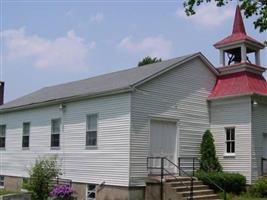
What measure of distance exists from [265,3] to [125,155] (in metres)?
8.93

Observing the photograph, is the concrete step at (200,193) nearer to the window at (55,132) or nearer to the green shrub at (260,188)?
the green shrub at (260,188)

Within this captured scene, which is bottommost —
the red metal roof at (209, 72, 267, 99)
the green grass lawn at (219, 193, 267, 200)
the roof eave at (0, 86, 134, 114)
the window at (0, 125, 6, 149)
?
the green grass lawn at (219, 193, 267, 200)

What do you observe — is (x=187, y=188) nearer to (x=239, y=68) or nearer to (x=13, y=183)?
(x=239, y=68)

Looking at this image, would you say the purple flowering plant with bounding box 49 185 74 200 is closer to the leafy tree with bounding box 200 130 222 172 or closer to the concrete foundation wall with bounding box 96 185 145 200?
the concrete foundation wall with bounding box 96 185 145 200

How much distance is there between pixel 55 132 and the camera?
2595 cm

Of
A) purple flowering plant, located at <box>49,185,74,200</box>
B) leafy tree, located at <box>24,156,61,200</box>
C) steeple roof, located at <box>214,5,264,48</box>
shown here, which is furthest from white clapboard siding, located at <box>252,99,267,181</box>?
leafy tree, located at <box>24,156,61,200</box>

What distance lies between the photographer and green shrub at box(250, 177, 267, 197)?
2131 centimetres

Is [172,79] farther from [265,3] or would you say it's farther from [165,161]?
[265,3]

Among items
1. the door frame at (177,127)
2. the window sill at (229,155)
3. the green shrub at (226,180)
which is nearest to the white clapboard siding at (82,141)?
the door frame at (177,127)

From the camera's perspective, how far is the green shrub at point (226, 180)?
21.2 meters

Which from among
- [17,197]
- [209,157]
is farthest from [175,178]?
[17,197]

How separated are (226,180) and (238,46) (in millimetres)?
8091

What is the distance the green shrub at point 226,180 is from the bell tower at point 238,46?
21.7 feet

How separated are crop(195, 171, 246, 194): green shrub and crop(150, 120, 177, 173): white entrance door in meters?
1.50
